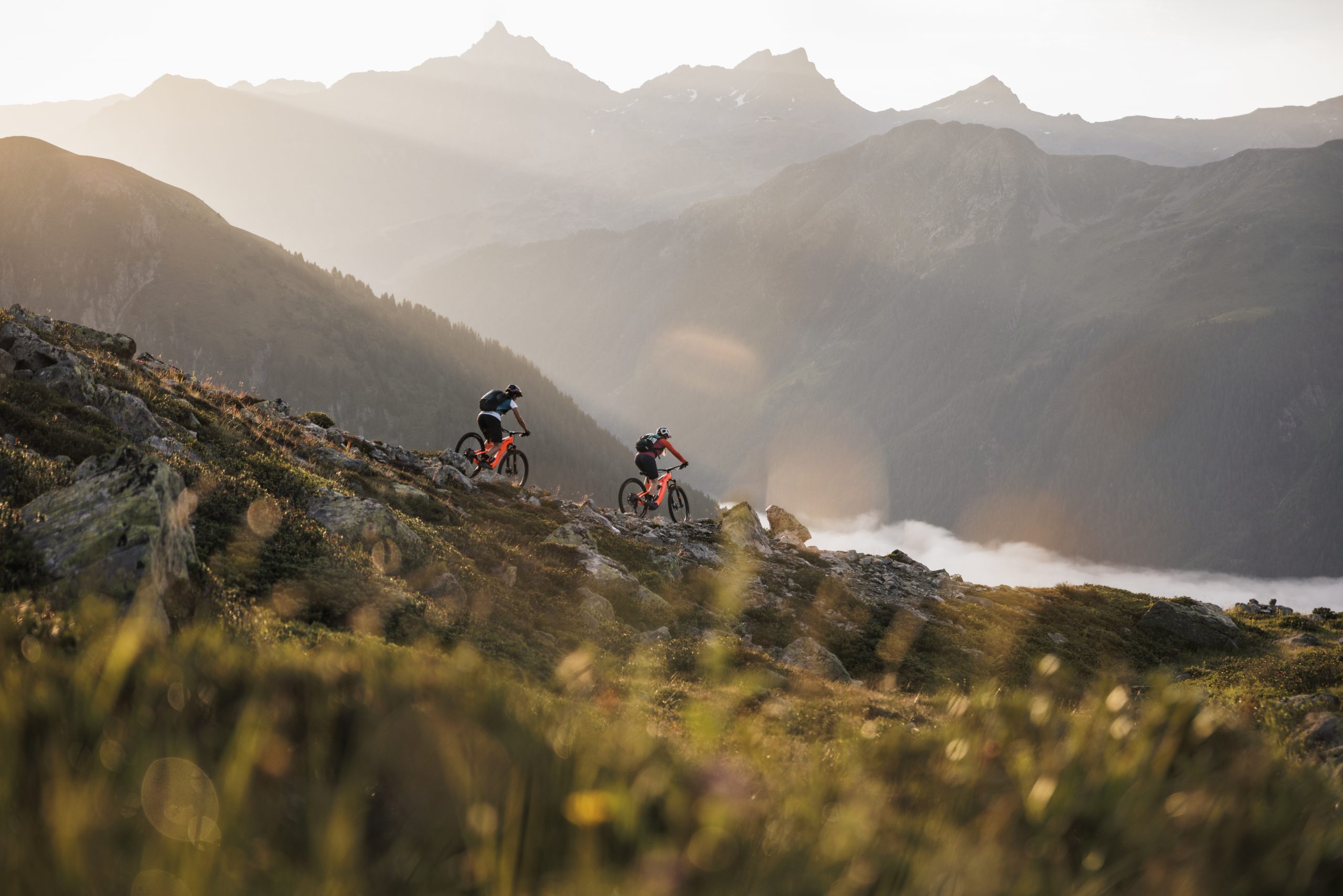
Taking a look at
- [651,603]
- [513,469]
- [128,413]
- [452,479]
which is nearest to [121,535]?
Result: [128,413]

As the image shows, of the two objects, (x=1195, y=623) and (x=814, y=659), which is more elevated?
(x=1195, y=623)

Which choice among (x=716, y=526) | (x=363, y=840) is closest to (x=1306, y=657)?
(x=716, y=526)

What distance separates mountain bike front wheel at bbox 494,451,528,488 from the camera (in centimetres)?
2889

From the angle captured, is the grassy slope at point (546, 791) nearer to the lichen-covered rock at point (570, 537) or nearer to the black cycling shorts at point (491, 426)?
the lichen-covered rock at point (570, 537)

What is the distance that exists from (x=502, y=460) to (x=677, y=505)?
28.2 feet

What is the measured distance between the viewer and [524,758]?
1.72m

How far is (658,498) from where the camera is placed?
31.3 meters

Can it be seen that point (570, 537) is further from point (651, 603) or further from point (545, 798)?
point (545, 798)

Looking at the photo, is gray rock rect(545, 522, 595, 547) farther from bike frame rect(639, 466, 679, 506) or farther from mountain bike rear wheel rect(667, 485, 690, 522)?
mountain bike rear wheel rect(667, 485, 690, 522)

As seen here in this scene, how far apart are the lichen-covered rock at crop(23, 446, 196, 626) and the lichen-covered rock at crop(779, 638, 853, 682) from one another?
42.2 feet

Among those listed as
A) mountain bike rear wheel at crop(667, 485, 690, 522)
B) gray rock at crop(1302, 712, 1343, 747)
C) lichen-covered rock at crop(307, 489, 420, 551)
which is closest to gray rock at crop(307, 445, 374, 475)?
lichen-covered rock at crop(307, 489, 420, 551)

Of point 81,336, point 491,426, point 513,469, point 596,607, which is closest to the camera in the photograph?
point 596,607

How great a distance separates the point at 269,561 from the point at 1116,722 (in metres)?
10.8

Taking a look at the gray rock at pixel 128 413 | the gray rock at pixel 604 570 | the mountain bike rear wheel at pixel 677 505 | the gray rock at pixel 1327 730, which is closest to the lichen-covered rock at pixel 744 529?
the mountain bike rear wheel at pixel 677 505
